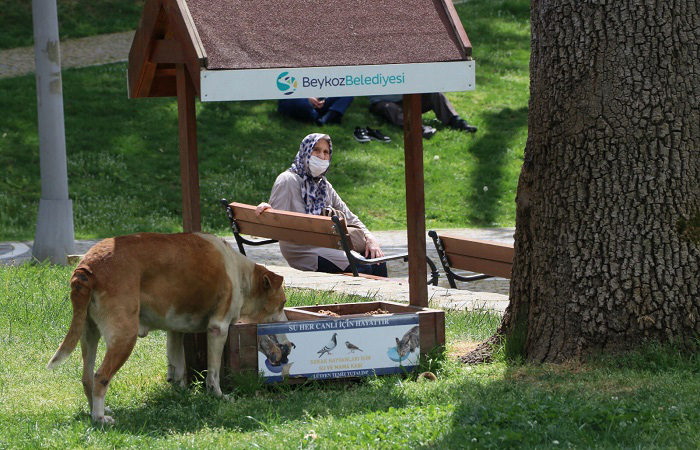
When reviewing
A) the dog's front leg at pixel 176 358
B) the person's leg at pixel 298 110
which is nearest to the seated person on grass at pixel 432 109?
the person's leg at pixel 298 110

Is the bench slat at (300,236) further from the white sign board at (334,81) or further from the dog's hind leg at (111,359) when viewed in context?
the dog's hind leg at (111,359)

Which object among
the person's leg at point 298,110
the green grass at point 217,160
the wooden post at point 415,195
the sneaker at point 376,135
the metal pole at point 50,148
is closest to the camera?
the wooden post at point 415,195

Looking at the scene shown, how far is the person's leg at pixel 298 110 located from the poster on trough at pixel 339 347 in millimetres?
12236

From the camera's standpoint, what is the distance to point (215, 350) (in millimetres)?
5406

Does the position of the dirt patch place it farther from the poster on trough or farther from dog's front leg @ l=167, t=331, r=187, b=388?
dog's front leg @ l=167, t=331, r=187, b=388

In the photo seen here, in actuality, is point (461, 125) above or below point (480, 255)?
above

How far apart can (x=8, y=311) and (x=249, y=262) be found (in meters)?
2.52

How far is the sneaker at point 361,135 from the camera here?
1791cm

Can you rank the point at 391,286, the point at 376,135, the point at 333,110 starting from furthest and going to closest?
A: the point at 376,135 < the point at 333,110 < the point at 391,286

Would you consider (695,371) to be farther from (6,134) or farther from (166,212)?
(6,134)

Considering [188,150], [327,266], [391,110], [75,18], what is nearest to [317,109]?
[391,110]

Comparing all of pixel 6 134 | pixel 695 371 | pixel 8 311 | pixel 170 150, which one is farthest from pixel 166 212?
pixel 695 371

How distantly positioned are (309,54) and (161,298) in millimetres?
1461

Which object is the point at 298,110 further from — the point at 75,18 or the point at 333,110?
the point at 75,18
